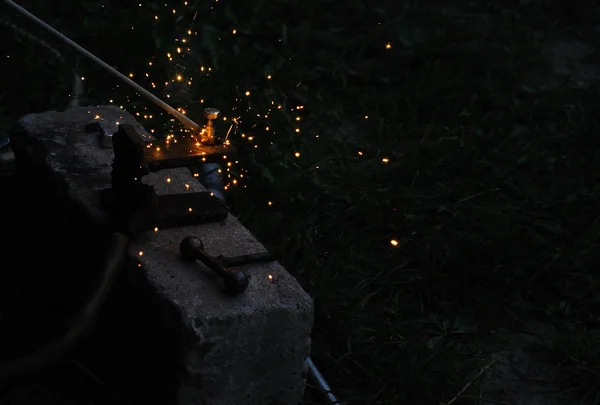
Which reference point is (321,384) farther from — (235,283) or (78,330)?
(78,330)

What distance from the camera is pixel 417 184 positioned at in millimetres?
4684

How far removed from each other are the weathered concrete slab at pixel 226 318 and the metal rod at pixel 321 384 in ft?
1.42

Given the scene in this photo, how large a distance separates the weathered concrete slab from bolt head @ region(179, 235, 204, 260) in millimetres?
34

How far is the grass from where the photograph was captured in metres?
3.62

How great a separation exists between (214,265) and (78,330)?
569 millimetres

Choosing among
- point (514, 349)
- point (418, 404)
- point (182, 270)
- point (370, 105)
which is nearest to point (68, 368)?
point (182, 270)

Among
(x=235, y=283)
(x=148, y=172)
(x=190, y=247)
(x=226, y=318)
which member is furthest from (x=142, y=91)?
(x=226, y=318)

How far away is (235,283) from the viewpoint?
2.60 m

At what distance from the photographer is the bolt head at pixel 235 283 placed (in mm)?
2604

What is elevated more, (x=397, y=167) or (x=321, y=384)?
(x=397, y=167)

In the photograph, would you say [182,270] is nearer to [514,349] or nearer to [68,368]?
[68,368]

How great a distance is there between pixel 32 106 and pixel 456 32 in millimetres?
3473

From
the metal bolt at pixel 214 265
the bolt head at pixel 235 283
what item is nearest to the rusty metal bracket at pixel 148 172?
the metal bolt at pixel 214 265

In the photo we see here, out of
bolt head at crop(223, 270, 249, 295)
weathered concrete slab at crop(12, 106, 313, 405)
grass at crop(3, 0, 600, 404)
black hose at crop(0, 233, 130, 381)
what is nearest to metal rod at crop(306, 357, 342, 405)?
grass at crop(3, 0, 600, 404)
